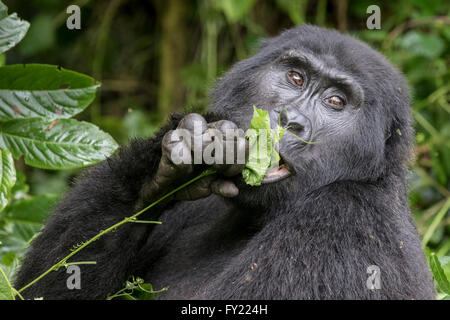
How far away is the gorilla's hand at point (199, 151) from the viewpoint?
8.35 feet

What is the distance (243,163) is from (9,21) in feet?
4.66

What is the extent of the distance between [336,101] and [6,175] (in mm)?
1685

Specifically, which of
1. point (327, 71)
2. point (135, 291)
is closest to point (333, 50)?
point (327, 71)

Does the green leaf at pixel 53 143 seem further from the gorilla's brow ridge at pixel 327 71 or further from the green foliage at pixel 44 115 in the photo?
the gorilla's brow ridge at pixel 327 71

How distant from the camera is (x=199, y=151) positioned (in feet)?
8.36

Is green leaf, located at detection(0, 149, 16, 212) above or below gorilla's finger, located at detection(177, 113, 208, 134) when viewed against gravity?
below

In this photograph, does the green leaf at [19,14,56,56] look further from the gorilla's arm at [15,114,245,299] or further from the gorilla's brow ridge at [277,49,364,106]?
the gorilla's brow ridge at [277,49,364,106]

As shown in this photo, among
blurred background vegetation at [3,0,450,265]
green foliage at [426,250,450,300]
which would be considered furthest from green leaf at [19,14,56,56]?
green foliage at [426,250,450,300]

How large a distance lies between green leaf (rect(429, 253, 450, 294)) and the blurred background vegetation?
8.41 ft

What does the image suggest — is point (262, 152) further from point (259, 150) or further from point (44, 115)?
point (44, 115)

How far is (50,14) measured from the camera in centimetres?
682

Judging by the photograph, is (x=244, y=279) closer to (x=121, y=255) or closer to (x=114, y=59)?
(x=121, y=255)

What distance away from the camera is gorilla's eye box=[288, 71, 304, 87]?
3.07 metres
